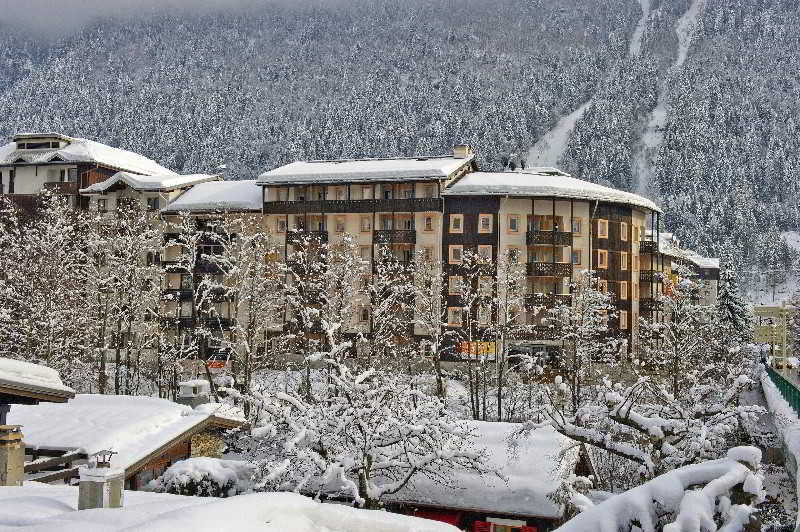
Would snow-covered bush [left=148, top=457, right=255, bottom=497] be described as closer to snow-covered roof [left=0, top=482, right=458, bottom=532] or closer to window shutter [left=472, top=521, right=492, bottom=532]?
window shutter [left=472, top=521, right=492, bottom=532]

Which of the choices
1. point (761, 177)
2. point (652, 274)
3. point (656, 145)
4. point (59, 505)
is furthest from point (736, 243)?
point (59, 505)

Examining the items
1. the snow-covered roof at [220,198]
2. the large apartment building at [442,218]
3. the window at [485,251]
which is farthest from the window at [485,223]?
the snow-covered roof at [220,198]

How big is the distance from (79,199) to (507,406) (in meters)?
43.8

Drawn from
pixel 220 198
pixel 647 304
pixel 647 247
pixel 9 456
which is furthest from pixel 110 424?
pixel 647 247

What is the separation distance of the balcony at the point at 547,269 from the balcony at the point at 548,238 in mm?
1541

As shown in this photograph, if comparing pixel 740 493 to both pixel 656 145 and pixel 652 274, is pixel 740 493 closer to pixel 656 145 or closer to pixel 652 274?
pixel 652 274

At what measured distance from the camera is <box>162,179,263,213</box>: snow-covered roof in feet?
193

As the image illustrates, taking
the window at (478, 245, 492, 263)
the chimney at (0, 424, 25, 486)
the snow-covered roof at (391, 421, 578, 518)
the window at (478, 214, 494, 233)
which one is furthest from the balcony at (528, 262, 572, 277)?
the chimney at (0, 424, 25, 486)

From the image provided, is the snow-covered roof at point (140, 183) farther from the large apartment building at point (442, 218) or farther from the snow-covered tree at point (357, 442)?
the snow-covered tree at point (357, 442)

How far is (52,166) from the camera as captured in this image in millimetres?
66000

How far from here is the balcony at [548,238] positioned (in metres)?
54.6

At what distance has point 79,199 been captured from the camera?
2576 inches

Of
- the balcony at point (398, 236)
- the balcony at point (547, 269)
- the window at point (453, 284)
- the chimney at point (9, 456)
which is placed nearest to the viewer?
the chimney at point (9, 456)

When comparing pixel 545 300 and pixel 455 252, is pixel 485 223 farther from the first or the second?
pixel 545 300
